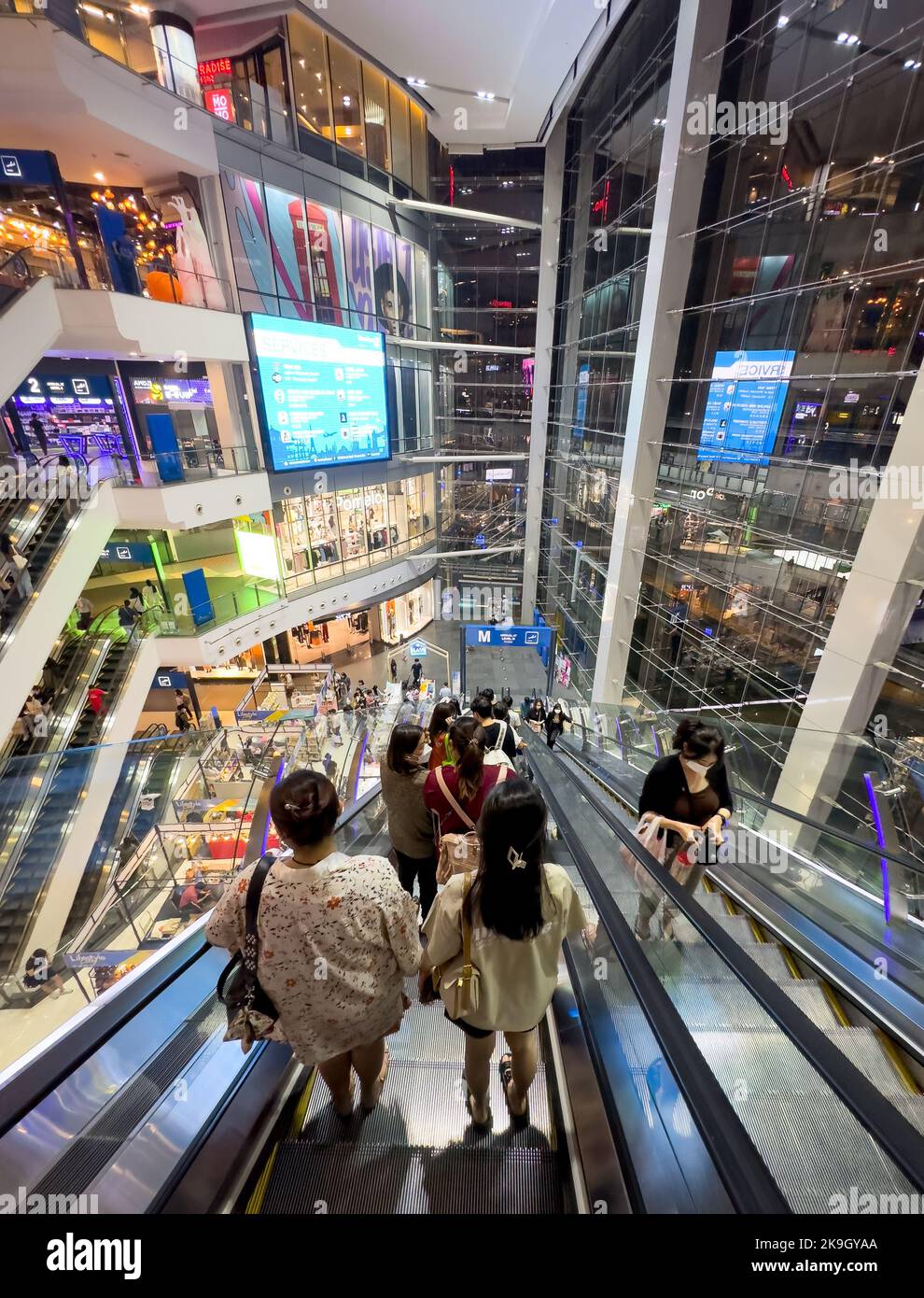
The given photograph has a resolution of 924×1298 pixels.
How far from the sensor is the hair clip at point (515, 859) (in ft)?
4.80

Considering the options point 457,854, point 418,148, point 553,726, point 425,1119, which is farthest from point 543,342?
point 425,1119

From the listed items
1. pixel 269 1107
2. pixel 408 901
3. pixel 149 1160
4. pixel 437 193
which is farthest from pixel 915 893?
pixel 437 193

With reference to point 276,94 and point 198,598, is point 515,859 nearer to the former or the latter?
point 198,598

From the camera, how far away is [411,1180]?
1.73 meters

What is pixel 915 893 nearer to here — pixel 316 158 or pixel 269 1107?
pixel 269 1107

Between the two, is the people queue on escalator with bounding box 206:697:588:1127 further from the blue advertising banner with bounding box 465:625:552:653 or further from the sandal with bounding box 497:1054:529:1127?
the blue advertising banner with bounding box 465:625:552:653

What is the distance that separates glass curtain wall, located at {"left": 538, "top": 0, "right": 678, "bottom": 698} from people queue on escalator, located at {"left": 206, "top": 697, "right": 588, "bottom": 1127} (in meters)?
12.2

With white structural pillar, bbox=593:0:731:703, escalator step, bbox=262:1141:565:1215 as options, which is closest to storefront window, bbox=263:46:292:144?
white structural pillar, bbox=593:0:731:703

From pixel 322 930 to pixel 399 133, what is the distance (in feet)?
66.9

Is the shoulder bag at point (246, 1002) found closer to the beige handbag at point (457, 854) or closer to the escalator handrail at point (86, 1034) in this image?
the escalator handrail at point (86, 1034)

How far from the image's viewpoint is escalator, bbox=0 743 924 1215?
1264 millimetres

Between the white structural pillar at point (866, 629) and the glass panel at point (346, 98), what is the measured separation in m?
14.8

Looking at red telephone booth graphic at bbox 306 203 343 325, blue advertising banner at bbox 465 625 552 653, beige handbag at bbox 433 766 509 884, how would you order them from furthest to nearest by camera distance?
1. blue advertising banner at bbox 465 625 552 653
2. red telephone booth graphic at bbox 306 203 343 325
3. beige handbag at bbox 433 766 509 884

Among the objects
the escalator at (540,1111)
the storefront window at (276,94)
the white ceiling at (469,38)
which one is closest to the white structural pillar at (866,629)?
the escalator at (540,1111)
